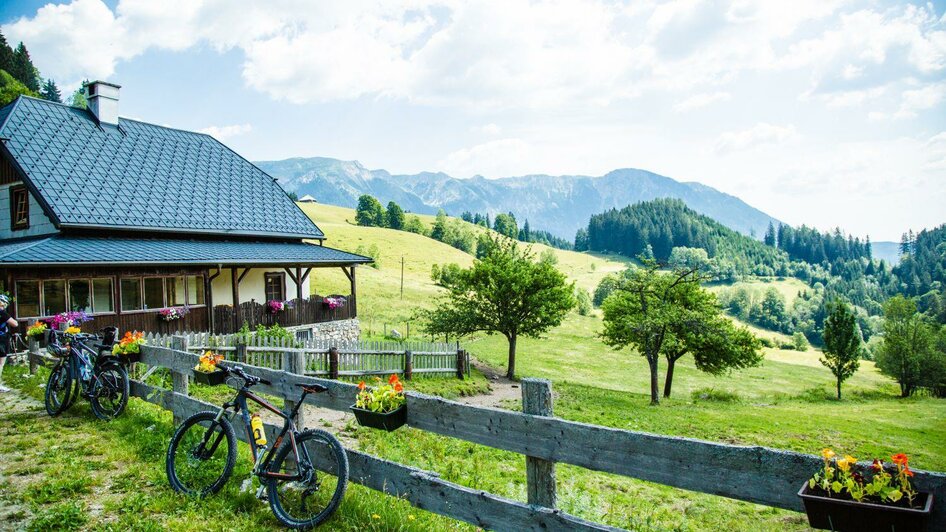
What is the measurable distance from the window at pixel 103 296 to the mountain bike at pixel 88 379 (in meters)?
14.1

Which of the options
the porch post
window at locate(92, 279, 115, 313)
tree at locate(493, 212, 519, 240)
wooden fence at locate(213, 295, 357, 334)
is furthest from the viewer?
tree at locate(493, 212, 519, 240)

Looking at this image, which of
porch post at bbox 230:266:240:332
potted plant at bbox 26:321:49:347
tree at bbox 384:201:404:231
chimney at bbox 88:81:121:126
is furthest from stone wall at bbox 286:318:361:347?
tree at bbox 384:201:404:231

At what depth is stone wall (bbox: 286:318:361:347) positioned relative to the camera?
27.9 metres

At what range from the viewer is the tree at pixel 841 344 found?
44.0 meters

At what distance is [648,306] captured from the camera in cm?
2905

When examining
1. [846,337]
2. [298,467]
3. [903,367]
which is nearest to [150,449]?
[298,467]

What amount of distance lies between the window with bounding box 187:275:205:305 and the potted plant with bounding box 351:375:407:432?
22.8 meters

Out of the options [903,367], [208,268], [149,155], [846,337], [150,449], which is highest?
[149,155]

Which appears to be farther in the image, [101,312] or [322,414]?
[101,312]

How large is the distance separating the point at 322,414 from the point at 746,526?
8.88 metres

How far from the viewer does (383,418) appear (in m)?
4.95

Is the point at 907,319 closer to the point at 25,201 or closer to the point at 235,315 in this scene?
the point at 235,315

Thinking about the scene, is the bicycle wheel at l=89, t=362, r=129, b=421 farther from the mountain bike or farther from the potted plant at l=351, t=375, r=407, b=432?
the potted plant at l=351, t=375, r=407, b=432

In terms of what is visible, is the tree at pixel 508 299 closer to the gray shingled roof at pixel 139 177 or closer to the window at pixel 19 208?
the gray shingled roof at pixel 139 177
